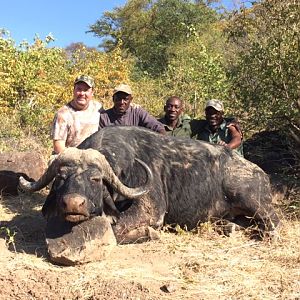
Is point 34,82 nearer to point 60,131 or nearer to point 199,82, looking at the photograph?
point 199,82

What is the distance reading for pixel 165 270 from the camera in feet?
12.7

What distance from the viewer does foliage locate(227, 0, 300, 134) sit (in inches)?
240

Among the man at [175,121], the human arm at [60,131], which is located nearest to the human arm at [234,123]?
the man at [175,121]

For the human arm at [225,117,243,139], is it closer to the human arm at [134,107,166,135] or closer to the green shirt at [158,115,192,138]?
the green shirt at [158,115,192,138]

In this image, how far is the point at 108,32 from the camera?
998 inches

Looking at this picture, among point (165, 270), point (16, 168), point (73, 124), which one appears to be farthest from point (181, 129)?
point (165, 270)

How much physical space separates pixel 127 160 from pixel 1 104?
21.6 ft

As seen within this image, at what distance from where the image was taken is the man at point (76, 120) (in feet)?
19.0

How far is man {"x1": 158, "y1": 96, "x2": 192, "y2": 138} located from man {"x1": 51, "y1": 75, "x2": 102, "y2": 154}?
3.35 ft

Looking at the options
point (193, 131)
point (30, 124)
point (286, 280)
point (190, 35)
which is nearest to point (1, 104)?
point (30, 124)

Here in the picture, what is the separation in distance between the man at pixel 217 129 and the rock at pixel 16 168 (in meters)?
2.18

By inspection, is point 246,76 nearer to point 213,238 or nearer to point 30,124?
point 213,238

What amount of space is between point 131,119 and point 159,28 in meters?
16.1

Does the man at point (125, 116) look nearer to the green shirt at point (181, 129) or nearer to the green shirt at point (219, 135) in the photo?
the green shirt at point (181, 129)
